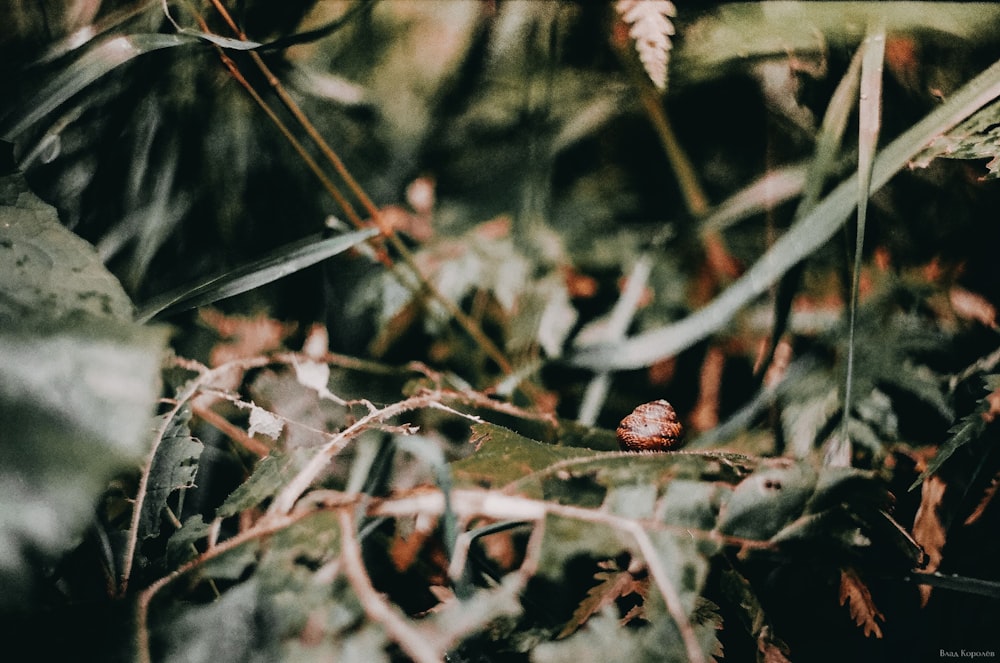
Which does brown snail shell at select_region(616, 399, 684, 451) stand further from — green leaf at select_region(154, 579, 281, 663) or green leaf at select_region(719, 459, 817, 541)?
green leaf at select_region(154, 579, 281, 663)

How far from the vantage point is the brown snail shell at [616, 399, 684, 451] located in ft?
2.12

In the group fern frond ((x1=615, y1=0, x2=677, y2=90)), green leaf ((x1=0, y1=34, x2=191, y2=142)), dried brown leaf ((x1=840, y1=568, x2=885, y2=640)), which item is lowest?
dried brown leaf ((x1=840, y1=568, x2=885, y2=640))

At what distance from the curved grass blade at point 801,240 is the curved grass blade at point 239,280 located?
414 mm

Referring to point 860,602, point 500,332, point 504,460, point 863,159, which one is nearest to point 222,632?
point 504,460

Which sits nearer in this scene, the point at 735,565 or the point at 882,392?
the point at 735,565

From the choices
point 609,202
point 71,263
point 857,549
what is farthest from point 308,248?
point 857,549

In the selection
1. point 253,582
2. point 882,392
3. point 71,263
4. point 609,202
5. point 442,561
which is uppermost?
point 71,263

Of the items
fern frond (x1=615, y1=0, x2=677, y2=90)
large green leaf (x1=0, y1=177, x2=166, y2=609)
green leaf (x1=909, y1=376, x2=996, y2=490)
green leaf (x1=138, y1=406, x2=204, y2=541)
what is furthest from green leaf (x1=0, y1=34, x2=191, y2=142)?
green leaf (x1=909, y1=376, x2=996, y2=490)

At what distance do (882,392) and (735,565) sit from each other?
0.38 m

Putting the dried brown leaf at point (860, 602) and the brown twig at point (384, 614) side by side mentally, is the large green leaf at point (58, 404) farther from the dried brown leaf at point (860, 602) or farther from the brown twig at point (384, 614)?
the dried brown leaf at point (860, 602)

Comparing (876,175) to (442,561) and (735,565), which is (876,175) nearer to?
(735,565)

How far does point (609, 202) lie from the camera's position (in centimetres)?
99

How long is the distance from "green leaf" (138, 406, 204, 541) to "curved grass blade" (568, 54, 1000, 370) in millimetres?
534

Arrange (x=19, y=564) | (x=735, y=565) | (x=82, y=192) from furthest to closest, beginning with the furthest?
(x=82, y=192), (x=735, y=565), (x=19, y=564)
